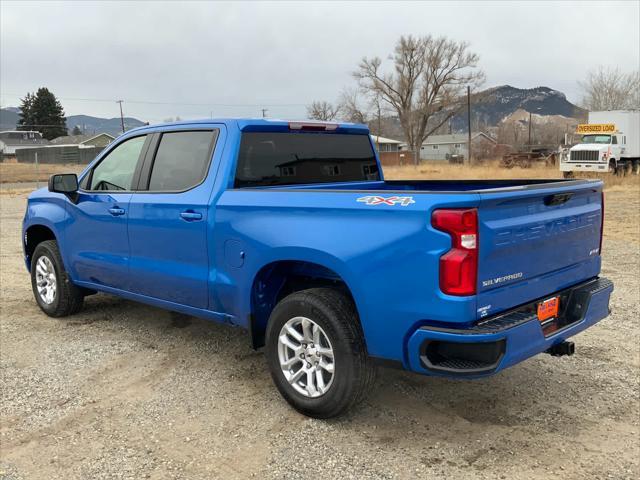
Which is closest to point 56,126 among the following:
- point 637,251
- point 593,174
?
point 593,174

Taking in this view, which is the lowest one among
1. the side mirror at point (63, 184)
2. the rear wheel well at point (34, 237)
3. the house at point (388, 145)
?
the rear wheel well at point (34, 237)

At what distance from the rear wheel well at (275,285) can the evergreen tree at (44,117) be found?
103m

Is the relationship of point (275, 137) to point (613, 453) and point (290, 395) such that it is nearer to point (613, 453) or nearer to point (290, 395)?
point (290, 395)

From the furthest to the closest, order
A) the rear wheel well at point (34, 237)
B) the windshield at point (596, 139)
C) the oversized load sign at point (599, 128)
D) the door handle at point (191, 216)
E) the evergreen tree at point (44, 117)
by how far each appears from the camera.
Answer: the evergreen tree at point (44, 117), the oversized load sign at point (599, 128), the windshield at point (596, 139), the rear wheel well at point (34, 237), the door handle at point (191, 216)

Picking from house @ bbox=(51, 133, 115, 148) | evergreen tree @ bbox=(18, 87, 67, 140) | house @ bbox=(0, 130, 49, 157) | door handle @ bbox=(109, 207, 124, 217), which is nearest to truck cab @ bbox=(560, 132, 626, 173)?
door handle @ bbox=(109, 207, 124, 217)

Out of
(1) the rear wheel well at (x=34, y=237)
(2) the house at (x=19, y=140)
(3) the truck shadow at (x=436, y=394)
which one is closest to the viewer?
(3) the truck shadow at (x=436, y=394)

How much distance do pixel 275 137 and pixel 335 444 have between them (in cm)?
228

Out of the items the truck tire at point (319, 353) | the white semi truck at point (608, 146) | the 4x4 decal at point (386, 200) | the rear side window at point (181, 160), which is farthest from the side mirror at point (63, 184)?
the white semi truck at point (608, 146)

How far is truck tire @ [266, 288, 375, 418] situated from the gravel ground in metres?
0.19

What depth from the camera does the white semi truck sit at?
2741 centimetres

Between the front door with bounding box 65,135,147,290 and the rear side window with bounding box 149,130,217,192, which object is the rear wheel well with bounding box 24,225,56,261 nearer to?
the front door with bounding box 65,135,147,290

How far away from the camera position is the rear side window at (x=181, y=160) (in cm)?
436

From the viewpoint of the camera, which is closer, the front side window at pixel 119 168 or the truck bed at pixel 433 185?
the truck bed at pixel 433 185

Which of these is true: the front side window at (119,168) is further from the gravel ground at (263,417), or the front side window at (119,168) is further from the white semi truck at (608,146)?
the white semi truck at (608,146)
